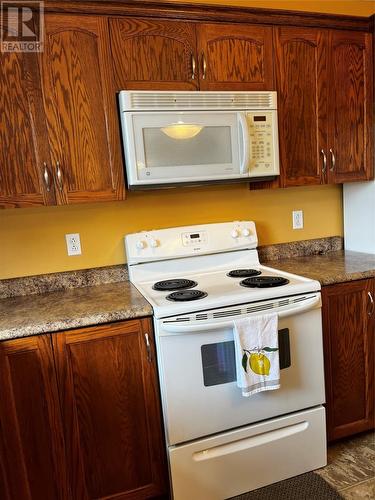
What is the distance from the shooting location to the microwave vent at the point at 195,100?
1.78 metres

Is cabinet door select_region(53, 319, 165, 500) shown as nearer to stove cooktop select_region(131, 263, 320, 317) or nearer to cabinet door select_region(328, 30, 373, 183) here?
stove cooktop select_region(131, 263, 320, 317)

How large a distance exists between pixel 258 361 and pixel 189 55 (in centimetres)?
148

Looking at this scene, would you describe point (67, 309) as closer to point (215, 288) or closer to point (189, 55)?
point (215, 288)

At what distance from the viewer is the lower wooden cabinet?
1.52 meters

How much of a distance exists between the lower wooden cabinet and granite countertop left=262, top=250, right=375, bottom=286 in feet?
3.04

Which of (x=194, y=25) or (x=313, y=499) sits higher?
(x=194, y=25)

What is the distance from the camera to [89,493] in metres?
1.66

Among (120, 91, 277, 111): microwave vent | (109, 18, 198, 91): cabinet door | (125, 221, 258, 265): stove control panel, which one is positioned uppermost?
(109, 18, 198, 91): cabinet door

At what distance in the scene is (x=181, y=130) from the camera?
1.88m

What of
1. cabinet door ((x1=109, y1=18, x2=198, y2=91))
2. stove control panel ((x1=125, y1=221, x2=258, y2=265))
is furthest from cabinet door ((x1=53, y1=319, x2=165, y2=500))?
cabinet door ((x1=109, y1=18, x2=198, y2=91))

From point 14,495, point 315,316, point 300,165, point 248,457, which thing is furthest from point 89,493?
point 300,165

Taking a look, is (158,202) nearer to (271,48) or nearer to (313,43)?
(271,48)

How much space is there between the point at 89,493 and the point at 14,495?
0.30m

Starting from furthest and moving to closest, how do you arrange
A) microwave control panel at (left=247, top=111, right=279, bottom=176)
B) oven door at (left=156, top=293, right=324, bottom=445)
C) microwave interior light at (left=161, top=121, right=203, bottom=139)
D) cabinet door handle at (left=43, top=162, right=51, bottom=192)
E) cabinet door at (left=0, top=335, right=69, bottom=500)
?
microwave control panel at (left=247, top=111, right=279, bottom=176), microwave interior light at (left=161, top=121, right=203, bottom=139), cabinet door handle at (left=43, top=162, right=51, bottom=192), oven door at (left=156, top=293, right=324, bottom=445), cabinet door at (left=0, top=335, right=69, bottom=500)
